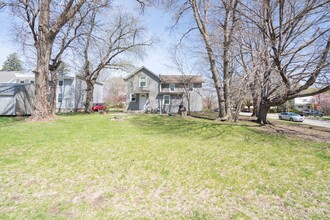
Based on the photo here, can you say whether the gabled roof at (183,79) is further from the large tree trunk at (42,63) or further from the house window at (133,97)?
the large tree trunk at (42,63)

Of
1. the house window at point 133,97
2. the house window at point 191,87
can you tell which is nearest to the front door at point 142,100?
the house window at point 133,97

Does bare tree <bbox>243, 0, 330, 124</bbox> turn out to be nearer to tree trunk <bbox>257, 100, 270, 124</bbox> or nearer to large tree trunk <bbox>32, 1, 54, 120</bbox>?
tree trunk <bbox>257, 100, 270, 124</bbox>

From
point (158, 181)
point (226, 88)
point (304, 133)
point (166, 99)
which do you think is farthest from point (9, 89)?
point (304, 133)

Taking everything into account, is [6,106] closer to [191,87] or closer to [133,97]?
[133,97]

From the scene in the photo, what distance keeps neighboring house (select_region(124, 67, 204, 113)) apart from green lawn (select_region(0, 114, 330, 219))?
17626mm

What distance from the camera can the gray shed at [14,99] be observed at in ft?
51.7

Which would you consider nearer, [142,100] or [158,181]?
[158,181]

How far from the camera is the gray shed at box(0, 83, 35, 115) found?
1576cm

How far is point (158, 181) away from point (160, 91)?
66.4 ft

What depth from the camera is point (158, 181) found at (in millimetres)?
3738

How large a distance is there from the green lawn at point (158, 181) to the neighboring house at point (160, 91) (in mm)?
17626

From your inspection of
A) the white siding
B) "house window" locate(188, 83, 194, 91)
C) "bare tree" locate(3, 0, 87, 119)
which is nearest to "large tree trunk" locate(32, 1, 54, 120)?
"bare tree" locate(3, 0, 87, 119)

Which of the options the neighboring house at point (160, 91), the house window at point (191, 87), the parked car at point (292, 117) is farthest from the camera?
the house window at point (191, 87)

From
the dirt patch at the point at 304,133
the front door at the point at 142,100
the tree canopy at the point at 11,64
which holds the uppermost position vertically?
the tree canopy at the point at 11,64
